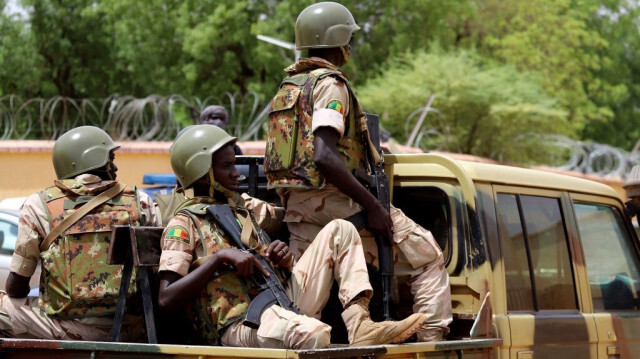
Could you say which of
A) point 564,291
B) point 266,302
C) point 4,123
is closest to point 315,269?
point 266,302

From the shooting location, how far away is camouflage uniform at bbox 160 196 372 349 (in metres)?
3.81

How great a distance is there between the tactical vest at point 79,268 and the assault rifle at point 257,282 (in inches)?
19.2

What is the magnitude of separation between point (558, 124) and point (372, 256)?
63.7ft

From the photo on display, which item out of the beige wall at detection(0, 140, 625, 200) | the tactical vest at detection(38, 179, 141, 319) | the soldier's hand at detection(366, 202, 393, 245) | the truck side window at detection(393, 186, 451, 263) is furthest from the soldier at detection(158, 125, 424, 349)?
the beige wall at detection(0, 140, 625, 200)

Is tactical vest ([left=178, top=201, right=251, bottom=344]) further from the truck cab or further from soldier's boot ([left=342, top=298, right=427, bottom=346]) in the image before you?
the truck cab

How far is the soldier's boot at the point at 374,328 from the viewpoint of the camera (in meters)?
3.98

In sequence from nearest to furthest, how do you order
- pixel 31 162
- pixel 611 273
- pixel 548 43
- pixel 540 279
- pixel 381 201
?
pixel 381 201, pixel 540 279, pixel 611 273, pixel 31 162, pixel 548 43

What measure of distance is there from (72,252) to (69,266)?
0.06m

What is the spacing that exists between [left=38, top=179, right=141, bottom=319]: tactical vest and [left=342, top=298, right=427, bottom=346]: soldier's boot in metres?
0.97

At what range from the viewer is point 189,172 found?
4258 mm

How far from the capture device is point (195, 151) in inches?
168

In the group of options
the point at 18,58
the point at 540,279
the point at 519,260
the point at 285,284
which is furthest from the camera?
the point at 18,58

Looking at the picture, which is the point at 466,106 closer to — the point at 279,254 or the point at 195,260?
the point at 279,254

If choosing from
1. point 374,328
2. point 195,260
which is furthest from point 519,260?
point 195,260
